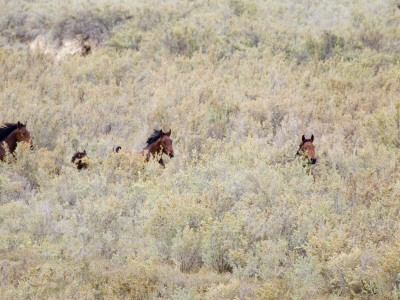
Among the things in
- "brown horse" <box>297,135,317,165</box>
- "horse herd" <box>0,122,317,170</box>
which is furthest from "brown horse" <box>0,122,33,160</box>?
"brown horse" <box>297,135,317,165</box>

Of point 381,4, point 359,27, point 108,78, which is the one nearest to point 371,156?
point 108,78

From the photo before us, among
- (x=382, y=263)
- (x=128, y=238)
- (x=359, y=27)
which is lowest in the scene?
(x=128, y=238)

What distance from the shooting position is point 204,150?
1047 centimetres

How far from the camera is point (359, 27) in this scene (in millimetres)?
19188

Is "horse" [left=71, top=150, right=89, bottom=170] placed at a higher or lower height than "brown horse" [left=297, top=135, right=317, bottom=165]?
lower

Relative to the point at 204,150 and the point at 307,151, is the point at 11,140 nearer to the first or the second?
the point at 204,150

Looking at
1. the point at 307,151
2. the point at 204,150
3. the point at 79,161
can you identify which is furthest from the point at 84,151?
the point at 307,151

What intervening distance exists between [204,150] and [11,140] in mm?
4098

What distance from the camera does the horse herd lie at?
9.74m

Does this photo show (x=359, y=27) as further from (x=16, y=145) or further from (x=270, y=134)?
(x=16, y=145)

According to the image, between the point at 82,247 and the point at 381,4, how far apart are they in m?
19.1

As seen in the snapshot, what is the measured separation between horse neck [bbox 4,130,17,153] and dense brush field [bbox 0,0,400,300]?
65 cm

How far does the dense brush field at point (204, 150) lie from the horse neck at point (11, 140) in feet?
2.13

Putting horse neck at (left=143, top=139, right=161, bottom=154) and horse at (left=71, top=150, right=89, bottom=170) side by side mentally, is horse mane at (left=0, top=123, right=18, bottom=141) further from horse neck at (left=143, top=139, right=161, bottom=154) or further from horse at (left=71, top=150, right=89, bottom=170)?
horse neck at (left=143, top=139, right=161, bottom=154)
